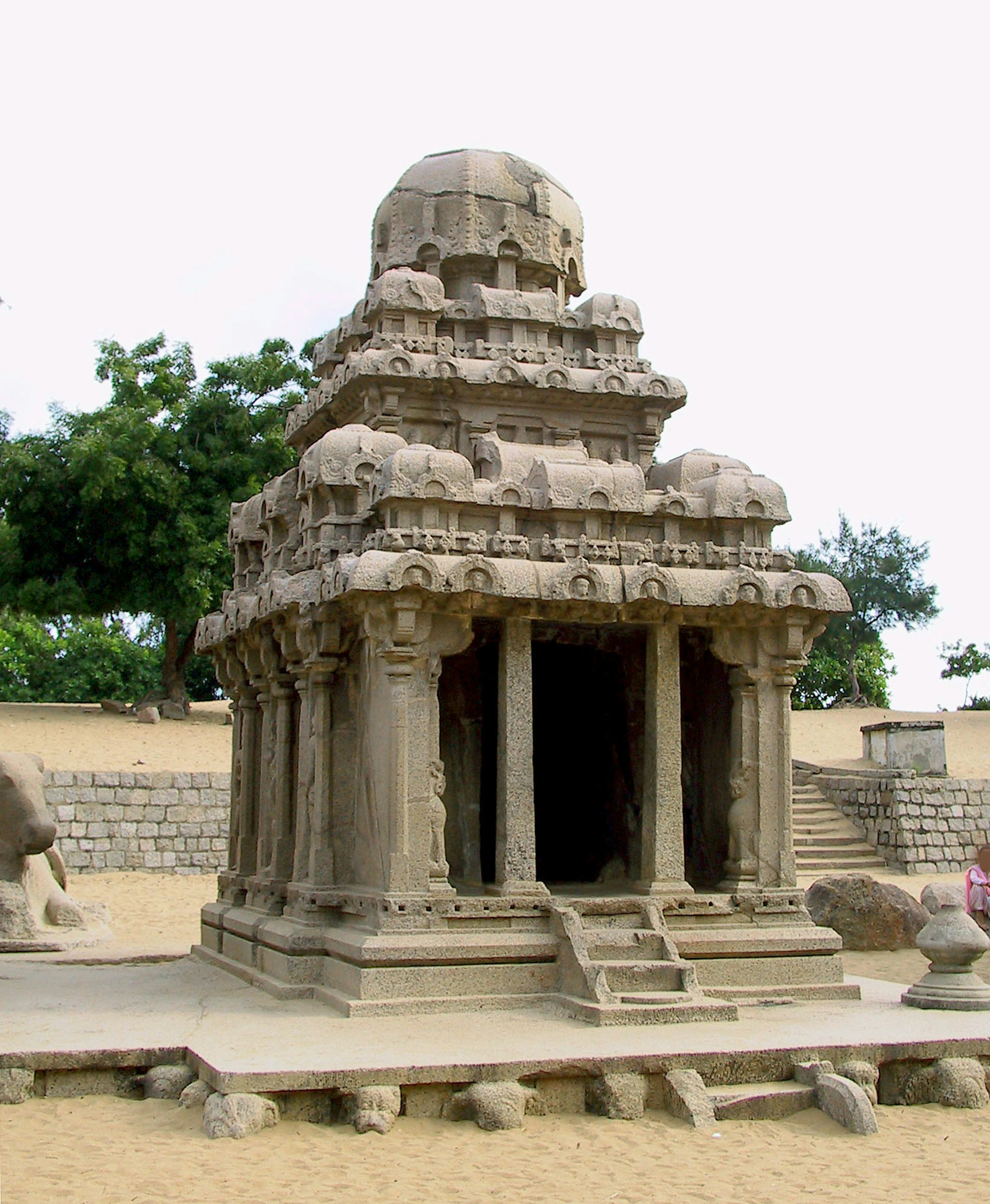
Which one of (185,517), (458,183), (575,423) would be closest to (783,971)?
(575,423)

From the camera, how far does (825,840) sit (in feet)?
81.8

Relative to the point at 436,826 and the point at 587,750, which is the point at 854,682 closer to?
the point at 587,750

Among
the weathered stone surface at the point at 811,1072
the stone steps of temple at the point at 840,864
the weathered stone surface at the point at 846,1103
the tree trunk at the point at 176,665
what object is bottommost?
the weathered stone surface at the point at 846,1103

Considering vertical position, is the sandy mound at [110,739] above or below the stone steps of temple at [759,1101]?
above

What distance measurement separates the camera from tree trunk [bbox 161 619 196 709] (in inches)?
1291

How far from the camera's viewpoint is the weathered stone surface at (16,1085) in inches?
287

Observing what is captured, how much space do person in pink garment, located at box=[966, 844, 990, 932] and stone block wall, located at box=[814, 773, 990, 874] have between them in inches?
453

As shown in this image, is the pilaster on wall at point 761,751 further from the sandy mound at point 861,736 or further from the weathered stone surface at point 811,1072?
the sandy mound at point 861,736

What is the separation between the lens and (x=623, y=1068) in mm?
7457

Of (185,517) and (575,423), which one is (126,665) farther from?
(575,423)

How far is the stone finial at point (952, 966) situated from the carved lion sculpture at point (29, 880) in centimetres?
900

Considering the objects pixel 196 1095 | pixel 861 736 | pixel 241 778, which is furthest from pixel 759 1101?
pixel 861 736

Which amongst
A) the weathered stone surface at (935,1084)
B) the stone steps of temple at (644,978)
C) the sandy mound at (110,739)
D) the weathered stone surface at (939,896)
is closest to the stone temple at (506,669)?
the stone steps of temple at (644,978)

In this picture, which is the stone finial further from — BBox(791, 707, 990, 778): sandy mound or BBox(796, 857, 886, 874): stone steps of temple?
BBox(791, 707, 990, 778): sandy mound
